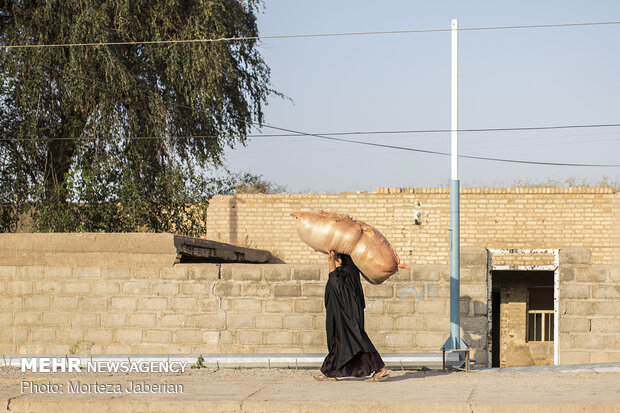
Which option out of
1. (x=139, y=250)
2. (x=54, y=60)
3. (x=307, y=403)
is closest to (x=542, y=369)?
(x=307, y=403)

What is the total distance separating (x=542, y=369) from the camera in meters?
9.25

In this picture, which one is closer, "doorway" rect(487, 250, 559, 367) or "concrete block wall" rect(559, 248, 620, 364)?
"concrete block wall" rect(559, 248, 620, 364)

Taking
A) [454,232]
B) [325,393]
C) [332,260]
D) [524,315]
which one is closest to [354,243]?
[332,260]

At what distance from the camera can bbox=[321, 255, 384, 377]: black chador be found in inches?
328

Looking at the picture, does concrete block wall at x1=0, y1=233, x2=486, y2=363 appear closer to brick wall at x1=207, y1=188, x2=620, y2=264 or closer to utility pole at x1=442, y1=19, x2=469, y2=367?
utility pole at x1=442, y1=19, x2=469, y2=367

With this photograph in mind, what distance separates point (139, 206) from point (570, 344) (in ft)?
37.4

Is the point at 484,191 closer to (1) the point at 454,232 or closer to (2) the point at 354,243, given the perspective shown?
(1) the point at 454,232

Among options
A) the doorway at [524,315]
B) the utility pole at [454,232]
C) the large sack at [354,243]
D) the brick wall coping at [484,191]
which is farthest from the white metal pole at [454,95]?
the doorway at [524,315]

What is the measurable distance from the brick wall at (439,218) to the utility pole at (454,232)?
24.6 feet

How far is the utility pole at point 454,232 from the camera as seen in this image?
10.0 metres

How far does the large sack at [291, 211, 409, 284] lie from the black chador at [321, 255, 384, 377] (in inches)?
9.7

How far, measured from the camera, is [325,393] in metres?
7.64

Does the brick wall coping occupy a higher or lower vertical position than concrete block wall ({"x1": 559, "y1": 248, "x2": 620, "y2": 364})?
higher

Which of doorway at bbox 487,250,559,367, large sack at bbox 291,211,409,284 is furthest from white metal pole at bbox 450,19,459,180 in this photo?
doorway at bbox 487,250,559,367
